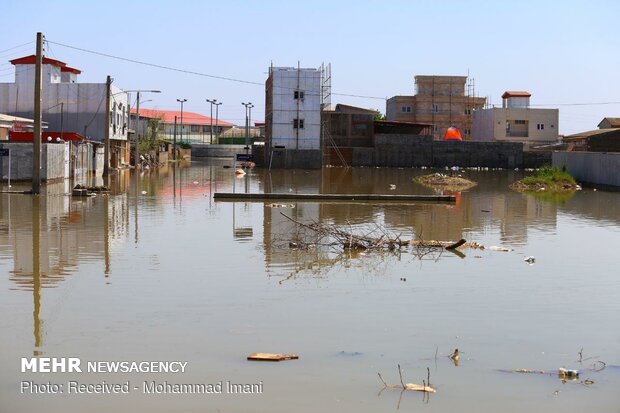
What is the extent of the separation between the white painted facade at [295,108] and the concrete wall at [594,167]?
2360 centimetres

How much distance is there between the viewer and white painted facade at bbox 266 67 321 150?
7469 centimetres

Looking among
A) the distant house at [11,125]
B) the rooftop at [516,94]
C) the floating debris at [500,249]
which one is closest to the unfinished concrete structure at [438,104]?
the rooftop at [516,94]

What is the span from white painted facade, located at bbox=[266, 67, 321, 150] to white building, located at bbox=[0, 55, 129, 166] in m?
13.4

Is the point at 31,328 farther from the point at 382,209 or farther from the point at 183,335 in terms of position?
the point at 382,209

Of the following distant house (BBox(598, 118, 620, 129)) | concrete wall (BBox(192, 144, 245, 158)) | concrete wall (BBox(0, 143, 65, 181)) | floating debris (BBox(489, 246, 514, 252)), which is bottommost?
floating debris (BBox(489, 246, 514, 252))

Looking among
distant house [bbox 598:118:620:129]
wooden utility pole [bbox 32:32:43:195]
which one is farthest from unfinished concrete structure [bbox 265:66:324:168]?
wooden utility pole [bbox 32:32:43:195]

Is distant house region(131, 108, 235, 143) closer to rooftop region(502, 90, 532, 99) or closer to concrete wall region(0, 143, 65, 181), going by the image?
rooftop region(502, 90, 532, 99)

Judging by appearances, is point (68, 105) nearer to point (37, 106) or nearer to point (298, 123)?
point (298, 123)

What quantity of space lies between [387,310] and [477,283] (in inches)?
118

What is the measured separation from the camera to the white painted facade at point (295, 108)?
245 ft

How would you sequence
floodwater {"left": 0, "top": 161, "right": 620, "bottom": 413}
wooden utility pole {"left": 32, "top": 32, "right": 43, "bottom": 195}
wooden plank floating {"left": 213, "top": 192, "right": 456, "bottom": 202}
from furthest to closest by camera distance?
wooden plank floating {"left": 213, "top": 192, "right": 456, "bottom": 202}, wooden utility pole {"left": 32, "top": 32, "right": 43, "bottom": 195}, floodwater {"left": 0, "top": 161, "right": 620, "bottom": 413}

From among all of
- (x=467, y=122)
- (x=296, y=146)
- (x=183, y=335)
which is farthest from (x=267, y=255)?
(x=467, y=122)

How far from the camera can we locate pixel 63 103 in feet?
212

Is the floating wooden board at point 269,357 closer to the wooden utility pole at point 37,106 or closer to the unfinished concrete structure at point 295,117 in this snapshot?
the wooden utility pole at point 37,106
